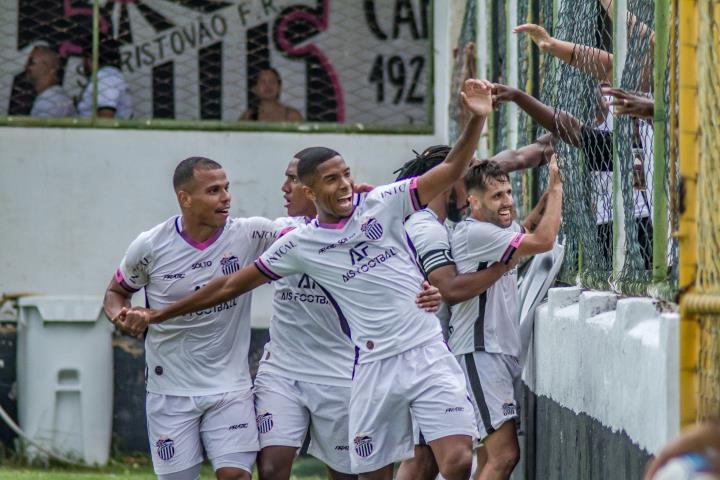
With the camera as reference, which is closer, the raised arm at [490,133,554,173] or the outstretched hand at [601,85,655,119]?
the outstretched hand at [601,85,655,119]

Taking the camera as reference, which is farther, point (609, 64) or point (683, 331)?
point (609, 64)

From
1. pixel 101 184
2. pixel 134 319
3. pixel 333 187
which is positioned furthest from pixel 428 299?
pixel 101 184

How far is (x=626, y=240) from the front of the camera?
17.9 feet

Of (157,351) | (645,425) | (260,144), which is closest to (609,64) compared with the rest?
(645,425)

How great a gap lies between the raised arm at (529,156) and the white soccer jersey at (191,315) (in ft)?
4.58

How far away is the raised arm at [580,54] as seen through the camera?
613 cm

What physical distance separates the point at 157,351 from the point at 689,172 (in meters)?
3.63

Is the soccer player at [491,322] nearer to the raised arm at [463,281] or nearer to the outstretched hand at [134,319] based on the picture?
the raised arm at [463,281]

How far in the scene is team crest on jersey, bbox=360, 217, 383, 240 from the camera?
6.27m

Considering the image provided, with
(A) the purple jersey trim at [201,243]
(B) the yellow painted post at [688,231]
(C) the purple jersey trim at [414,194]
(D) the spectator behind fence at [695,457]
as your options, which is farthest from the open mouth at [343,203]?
(D) the spectator behind fence at [695,457]

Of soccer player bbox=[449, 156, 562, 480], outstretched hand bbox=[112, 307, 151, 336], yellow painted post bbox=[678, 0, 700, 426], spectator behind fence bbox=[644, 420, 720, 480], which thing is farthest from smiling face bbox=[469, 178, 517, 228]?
spectator behind fence bbox=[644, 420, 720, 480]

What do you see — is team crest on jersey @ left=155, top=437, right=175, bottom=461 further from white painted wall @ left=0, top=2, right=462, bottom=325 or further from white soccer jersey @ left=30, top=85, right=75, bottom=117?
white soccer jersey @ left=30, top=85, right=75, bottom=117

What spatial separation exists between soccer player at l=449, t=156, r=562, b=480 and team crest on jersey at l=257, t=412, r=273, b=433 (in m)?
1.04

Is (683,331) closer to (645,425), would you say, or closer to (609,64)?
(645,425)
